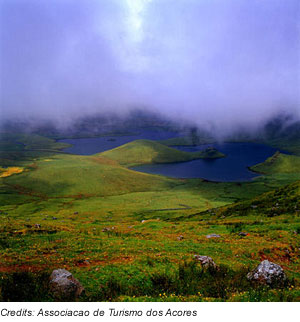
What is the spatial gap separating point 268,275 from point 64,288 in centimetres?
1222

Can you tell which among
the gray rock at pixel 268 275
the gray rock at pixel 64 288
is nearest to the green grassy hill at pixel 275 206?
the gray rock at pixel 268 275

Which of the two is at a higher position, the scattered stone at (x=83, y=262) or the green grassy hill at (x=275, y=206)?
the scattered stone at (x=83, y=262)

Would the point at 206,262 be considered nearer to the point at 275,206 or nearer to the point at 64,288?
the point at 64,288

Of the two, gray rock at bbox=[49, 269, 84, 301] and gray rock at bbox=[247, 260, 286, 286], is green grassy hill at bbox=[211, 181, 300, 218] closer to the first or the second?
gray rock at bbox=[247, 260, 286, 286]

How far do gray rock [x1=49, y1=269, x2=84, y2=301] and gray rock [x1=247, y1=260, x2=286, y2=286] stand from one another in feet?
35.4

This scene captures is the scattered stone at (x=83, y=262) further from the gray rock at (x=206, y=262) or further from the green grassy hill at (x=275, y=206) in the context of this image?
the green grassy hill at (x=275, y=206)

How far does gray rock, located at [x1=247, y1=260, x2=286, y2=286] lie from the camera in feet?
46.3

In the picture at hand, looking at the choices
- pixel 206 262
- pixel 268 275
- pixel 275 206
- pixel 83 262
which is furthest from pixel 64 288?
pixel 275 206

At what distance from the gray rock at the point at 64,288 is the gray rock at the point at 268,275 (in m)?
10.8

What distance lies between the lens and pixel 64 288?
470 inches

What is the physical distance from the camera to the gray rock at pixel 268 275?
46.3ft
